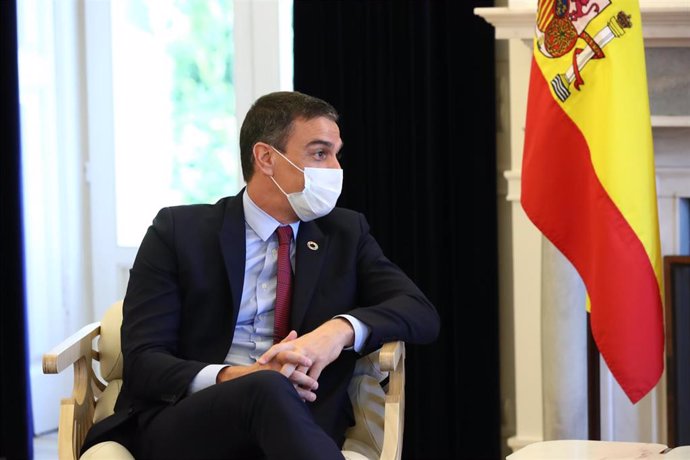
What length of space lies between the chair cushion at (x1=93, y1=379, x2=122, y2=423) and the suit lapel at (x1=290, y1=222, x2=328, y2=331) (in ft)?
1.56

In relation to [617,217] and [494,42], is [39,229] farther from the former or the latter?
[617,217]

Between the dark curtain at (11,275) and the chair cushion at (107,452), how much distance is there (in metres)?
1.99

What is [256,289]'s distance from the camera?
2.49 meters

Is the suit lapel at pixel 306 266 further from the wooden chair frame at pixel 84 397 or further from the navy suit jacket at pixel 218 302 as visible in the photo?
the wooden chair frame at pixel 84 397

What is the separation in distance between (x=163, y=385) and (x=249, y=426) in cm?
26

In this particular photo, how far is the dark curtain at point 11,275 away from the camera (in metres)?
4.00

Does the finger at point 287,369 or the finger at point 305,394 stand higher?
the finger at point 287,369

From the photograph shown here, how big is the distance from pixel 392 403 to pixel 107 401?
714 mm

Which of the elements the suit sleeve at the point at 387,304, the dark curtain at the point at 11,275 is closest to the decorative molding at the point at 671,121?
the suit sleeve at the point at 387,304

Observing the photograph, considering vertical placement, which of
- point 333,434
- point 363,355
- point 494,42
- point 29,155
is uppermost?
point 494,42

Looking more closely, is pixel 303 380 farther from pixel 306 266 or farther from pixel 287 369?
pixel 306 266

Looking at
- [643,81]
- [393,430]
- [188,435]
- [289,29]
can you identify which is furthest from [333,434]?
[289,29]

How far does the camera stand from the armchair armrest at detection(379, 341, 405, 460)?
2250 millimetres

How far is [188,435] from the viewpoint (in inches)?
86.9
